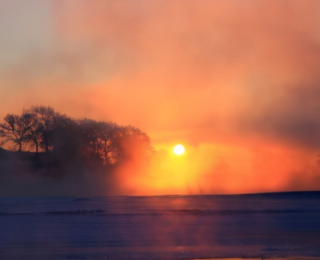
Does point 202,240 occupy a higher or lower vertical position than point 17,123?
lower

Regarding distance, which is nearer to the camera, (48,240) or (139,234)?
(48,240)

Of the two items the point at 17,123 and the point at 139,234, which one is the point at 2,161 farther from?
the point at 139,234

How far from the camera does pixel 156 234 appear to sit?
59.0 ft

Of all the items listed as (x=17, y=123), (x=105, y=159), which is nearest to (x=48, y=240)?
(x=17, y=123)

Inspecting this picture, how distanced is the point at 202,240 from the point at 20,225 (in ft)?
25.1

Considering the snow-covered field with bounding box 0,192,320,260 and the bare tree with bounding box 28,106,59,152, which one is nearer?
the snow-covered field with bounding box 0,192,320,260

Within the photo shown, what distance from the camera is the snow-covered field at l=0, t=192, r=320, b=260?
14.4 meters

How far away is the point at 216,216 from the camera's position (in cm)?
2430

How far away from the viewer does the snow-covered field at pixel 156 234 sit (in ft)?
47.3

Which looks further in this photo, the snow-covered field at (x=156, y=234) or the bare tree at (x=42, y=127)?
the bare tree at (x=42, y=127)

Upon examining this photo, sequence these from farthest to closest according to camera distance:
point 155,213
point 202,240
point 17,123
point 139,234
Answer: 1. point 17,123
2. point 155,213
3. point 139,234
4. point 202,240

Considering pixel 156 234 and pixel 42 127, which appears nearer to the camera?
pixel 156 234

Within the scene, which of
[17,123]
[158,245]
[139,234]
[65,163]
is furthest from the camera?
[65,163]

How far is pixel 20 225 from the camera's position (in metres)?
20.6
